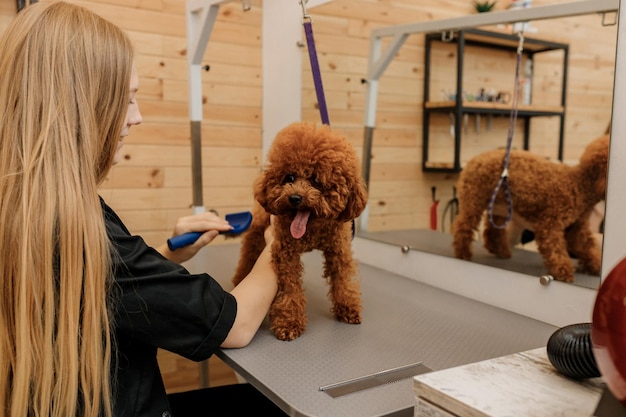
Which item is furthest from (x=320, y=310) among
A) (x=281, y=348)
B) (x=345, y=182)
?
(x=345, y=182)

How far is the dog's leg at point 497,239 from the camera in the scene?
1.32 m

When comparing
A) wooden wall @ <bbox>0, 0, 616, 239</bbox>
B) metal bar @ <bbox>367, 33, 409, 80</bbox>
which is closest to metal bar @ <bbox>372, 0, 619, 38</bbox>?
Result: metal bar @ <bbox>367, 33, 409, 80</bbox>

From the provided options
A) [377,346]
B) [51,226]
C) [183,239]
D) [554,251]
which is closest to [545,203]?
[554,251]

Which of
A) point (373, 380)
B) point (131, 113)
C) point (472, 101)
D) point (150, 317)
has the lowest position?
point (373, 380)

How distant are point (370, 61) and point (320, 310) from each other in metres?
1.05

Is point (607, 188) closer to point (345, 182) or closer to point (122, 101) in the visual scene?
point (345, 182)

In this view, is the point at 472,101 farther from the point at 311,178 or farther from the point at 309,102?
the point at 311,178

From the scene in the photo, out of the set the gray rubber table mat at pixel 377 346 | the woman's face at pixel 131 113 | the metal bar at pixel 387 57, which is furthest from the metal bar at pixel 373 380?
the metal bar at pixel 387 57

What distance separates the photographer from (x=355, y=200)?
2.84ft

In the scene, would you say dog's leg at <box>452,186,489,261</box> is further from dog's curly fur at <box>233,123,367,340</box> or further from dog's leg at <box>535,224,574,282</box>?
dog's curly fur at <box>233,123,367,340</box>

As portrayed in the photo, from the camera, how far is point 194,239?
1.00m

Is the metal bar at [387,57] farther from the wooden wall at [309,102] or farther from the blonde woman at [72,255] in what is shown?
the blonde woman at [72,255]

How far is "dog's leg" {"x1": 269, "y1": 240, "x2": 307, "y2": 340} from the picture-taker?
3.11 ft

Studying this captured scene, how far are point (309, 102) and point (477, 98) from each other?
35.1 inches
